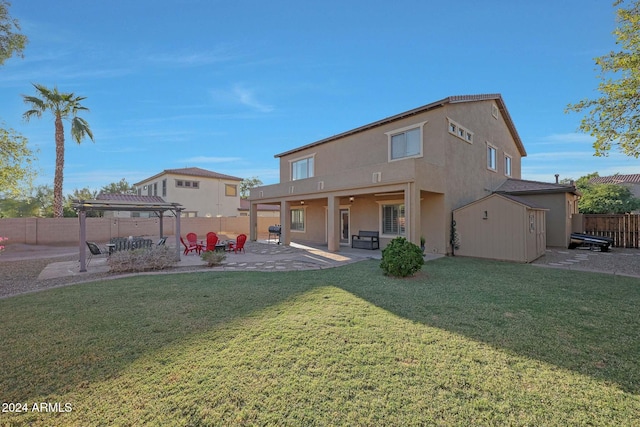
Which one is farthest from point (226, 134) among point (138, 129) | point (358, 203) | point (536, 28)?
point (536, 28)

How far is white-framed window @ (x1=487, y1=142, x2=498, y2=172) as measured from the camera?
1669 centimetres

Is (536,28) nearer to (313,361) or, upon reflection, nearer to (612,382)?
(612,382)

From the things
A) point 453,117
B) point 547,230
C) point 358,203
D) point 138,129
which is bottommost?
point 547,230

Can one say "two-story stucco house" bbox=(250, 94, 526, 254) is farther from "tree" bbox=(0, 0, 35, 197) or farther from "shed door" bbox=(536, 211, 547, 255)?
"tree" bbox=(0, 0, 35, 197)

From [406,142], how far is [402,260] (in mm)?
7628

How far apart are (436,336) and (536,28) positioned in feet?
46.3

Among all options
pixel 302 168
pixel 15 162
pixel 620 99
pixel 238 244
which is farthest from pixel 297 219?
pixel 620 99

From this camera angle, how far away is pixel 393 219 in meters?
14.7

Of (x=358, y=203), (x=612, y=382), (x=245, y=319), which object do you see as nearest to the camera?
(x=612, y=382)

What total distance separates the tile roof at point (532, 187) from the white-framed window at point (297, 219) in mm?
12997

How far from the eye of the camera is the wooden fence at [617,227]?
1616 centimetres

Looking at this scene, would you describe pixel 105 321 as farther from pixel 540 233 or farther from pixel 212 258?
pixel 540 233

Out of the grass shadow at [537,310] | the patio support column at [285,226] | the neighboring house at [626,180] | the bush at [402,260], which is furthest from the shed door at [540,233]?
the neighboring house at [626,180]

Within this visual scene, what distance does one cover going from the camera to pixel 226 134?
2680 centimetres
